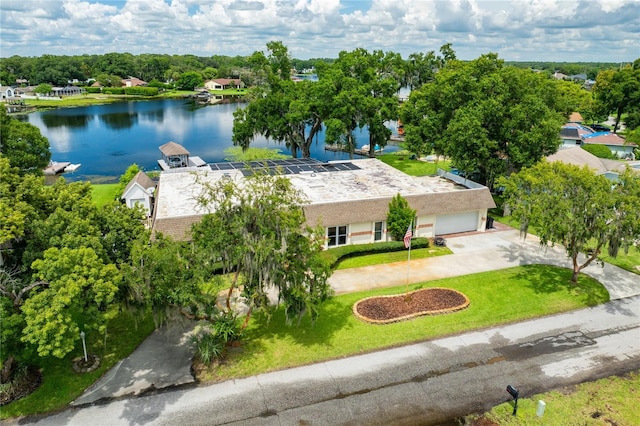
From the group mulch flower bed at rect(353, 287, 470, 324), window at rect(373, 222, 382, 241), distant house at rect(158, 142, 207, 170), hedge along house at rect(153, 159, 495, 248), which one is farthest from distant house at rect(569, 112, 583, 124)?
mulch flower bed at rect(353, 287, 470, 324)

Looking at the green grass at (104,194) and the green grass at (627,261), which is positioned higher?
the green grass at (104,194)

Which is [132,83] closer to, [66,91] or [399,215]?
[66,91]

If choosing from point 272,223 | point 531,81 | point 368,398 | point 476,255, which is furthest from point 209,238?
point 531,81

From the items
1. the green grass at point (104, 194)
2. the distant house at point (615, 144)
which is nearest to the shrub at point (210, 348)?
the green grass at point (104, 194)

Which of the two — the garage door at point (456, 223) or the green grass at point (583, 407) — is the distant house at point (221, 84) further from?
the green grass at point (583, 407)

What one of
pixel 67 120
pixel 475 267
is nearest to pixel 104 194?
pixel 475 267
